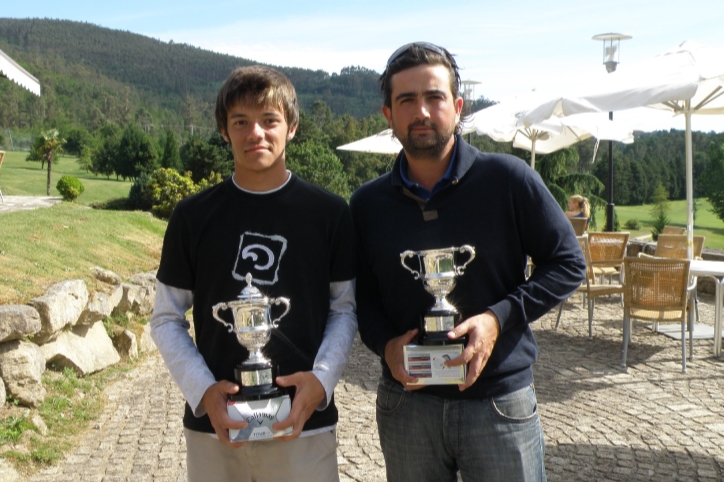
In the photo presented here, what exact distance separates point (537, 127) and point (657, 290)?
22.0ft

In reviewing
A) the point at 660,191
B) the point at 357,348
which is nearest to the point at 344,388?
the point at 357,348

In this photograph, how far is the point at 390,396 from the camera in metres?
2.35

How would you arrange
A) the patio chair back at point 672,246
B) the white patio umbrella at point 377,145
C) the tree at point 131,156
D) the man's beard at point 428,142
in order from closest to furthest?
the man's beard at point 428,142, the patio chair back at point 672,246, the white patio umbrella at point 377,145, the tree at point 131,156

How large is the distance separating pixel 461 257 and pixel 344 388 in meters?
4.58

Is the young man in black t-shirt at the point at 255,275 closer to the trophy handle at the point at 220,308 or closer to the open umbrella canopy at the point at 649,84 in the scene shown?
the trophy handle at the point at 220,308

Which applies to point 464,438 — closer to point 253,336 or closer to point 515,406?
point 515,406

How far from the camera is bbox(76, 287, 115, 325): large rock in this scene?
6.86m

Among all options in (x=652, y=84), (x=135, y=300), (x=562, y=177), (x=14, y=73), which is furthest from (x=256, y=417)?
(x=562, y=177)

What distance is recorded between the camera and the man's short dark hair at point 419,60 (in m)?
2.28

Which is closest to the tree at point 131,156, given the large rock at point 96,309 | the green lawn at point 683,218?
the green lawn at point 683,218

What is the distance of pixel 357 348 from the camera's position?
8227 mm

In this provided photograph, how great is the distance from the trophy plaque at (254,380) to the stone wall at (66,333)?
3.85 meters

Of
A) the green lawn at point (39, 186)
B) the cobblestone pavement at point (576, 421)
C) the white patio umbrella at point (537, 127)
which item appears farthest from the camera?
the green lawn at point (39, 186)

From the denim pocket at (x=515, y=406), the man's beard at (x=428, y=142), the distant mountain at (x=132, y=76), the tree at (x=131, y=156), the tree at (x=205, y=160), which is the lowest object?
the denim pocket at (x=515, y=406)
